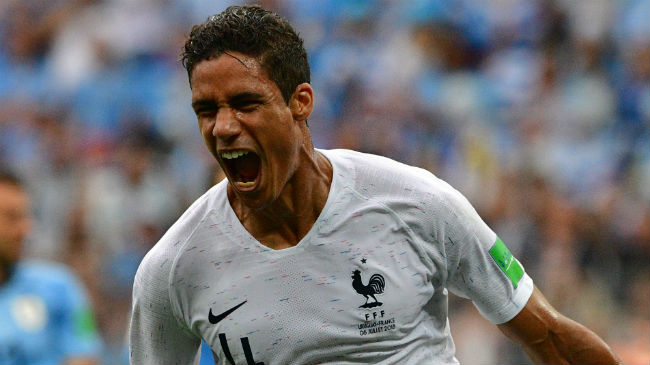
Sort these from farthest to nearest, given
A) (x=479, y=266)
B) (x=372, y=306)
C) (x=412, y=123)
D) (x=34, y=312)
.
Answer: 1. (x=412, y=123)
2. (x=34, y=312)
3. (x=479, y=266)
4. (x=372, y=306)

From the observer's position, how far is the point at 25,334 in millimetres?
5258

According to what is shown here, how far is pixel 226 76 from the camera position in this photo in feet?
9.09

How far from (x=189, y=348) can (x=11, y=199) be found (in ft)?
7.29

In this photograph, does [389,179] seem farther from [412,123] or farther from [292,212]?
[412,123]

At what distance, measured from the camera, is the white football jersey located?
2963 millimetres

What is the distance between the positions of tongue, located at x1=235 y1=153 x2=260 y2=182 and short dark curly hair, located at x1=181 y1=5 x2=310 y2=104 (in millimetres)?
189

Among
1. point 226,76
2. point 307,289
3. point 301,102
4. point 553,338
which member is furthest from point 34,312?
point 553,338

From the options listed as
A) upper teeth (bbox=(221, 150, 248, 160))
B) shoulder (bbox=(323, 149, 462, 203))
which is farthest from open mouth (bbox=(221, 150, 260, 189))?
shoulder (bbox=(323, 149, 462, 203))

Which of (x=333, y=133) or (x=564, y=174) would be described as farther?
(x=333, y=133)

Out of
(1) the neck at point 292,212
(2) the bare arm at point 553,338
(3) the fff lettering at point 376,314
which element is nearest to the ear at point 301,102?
(1) the neck at point 292,212

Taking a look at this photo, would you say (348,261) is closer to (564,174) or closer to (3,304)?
(3,304)

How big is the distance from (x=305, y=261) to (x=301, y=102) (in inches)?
17.8

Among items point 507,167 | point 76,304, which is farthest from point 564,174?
point 76,304

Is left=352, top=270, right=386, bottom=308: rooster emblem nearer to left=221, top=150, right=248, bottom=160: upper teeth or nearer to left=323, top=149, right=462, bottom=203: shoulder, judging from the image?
left=323, top=149, right=462, bottom=203: shoulder
